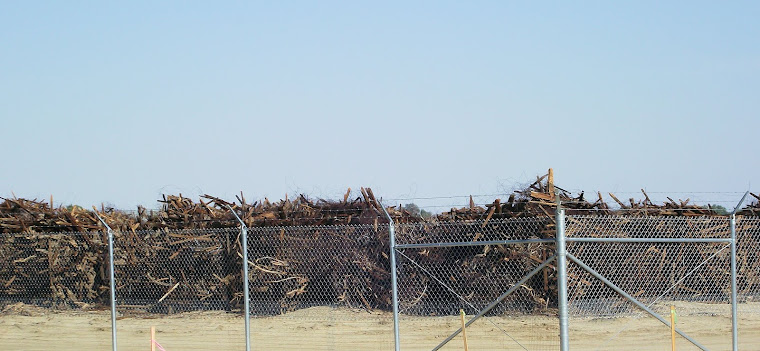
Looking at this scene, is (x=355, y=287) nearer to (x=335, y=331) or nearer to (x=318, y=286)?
(x=318, y=286)

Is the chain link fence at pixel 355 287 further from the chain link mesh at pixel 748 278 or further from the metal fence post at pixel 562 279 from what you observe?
the metal fence post at pixel 562 279

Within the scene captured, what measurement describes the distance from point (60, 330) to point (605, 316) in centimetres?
857

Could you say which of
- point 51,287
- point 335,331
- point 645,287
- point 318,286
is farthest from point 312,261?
point 645,287

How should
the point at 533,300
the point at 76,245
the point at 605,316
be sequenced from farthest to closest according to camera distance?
the point at 76,245 < the point at 533,300 < the point at 605,316

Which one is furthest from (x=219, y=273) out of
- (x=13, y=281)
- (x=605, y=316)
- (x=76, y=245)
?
(x=605, y=316)

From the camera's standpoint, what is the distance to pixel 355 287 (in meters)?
12.6

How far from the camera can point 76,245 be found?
13.5 meters

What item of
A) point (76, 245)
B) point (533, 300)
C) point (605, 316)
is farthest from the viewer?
point (76, 245)

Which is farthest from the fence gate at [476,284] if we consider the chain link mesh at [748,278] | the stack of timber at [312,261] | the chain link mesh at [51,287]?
the chain link mesh at [51,287]

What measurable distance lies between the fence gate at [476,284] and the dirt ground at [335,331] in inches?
1.3

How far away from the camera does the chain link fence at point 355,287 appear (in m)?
12.3

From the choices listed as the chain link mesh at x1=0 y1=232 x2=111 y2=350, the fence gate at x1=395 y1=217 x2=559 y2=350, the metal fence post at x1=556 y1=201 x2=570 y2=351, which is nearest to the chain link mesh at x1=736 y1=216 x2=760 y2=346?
the fence gate at x1=395 y1=217 x2=559 y2=350

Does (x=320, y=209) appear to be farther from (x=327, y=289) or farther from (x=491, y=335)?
(x=491, y=335)

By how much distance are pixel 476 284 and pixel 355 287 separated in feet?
6.35
